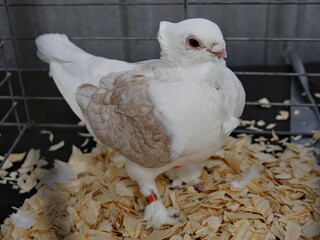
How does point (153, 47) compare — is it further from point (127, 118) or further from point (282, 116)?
point (127, 118)

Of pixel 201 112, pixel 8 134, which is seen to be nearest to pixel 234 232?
pixel 201 112

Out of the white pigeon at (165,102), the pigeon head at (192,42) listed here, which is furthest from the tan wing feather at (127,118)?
the pigeon head at (192,42)

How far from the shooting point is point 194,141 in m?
1.50

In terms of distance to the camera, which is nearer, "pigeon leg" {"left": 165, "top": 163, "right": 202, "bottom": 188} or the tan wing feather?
the tan wing feather

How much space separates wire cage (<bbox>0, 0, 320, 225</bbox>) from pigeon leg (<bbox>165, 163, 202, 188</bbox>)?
1.79 ft

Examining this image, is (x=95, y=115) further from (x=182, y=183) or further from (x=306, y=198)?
(x=306, y=198)

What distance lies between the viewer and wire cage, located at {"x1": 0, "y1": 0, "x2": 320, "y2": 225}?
2361 mm

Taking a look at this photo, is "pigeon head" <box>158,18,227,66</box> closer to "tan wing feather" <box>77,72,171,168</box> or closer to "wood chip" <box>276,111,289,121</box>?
"tan wing feather" <box>77,72,171,168</box>

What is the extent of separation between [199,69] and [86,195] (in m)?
0.70

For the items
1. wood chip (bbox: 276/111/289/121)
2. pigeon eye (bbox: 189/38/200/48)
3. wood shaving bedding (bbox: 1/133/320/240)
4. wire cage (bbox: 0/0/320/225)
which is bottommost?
wood shaving bedding (bbox: 1/133/320/240)

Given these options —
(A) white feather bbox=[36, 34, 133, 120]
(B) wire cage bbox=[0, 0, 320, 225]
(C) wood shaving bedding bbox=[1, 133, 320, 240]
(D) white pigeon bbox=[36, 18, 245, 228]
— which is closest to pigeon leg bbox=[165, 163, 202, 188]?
(C) wood shaving bedding bbox=[1, 133, 320, 240]

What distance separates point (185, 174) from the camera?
189 centimetres

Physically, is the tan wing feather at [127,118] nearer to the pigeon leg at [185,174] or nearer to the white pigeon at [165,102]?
the white pigeon at [165,102]

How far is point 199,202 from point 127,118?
459 mm
